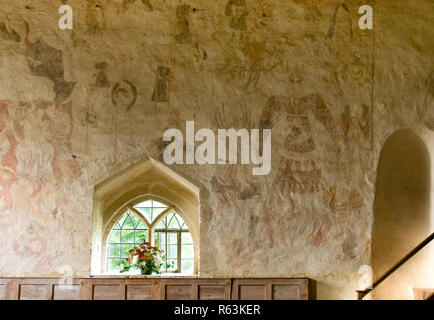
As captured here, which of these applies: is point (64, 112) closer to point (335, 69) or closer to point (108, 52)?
point (108, 52)

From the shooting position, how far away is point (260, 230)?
291 inches

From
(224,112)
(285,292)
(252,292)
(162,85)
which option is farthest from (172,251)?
(162,85)

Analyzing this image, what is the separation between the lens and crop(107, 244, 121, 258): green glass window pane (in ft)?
27.5

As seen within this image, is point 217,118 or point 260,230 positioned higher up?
point 217,118

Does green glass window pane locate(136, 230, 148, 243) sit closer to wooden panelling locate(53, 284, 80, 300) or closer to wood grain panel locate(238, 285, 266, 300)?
wooden panelling locate(53, 284, 80, 300)

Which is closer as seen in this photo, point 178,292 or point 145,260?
point 178,292

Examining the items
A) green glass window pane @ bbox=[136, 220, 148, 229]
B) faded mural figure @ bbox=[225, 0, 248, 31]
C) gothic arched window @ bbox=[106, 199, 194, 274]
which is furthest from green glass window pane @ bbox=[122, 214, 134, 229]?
faded mural figure @ bbox=[225, 0, 248, 31]

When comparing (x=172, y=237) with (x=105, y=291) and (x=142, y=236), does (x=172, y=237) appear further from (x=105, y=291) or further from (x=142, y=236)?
(x=105, y=291)

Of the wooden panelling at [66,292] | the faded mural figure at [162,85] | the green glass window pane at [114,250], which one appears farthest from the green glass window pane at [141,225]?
the faded mural figure at [162,85]

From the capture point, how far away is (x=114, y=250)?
8.39 meters

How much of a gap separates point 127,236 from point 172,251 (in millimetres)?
765

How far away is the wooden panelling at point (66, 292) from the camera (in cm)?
712

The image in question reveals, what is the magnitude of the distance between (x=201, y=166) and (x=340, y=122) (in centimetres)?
210

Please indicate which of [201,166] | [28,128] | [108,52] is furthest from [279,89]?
[28,128]
